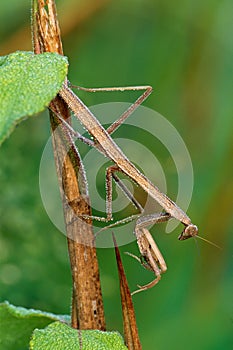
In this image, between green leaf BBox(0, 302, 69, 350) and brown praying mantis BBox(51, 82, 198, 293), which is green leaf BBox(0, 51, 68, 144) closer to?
brown praying mantis BBox(51, 82, 198, 293)

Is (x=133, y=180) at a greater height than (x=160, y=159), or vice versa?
(x=160, y=159)

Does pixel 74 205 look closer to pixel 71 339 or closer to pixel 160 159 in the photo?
pixel 71 339

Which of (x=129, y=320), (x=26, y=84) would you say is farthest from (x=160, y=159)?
(x=26, y=84)

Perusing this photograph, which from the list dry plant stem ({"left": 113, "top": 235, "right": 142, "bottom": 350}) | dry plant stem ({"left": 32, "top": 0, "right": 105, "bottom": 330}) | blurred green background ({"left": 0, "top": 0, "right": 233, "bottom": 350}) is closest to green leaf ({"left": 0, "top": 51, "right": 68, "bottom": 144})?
dry plant stem ({"left": 32, "top": 0, "right": 105, "bottom": 330})

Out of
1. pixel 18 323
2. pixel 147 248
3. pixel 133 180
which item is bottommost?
pixel 18 323

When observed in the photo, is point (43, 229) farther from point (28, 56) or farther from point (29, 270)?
point (28, 56)
